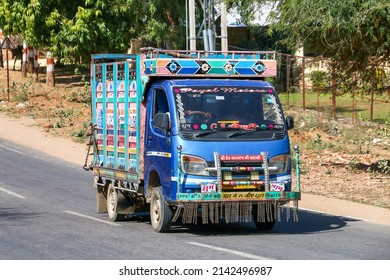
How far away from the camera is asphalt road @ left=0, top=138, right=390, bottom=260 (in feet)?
40.8

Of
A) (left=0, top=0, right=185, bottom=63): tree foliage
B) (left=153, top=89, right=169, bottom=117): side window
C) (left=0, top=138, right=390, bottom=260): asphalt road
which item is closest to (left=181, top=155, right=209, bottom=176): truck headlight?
(left=0, top=138, right=390, bottom=260): asphalt road

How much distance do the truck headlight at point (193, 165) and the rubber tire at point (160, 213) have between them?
29.0 inches

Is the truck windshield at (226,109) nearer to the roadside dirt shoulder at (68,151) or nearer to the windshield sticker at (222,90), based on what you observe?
the windshield sticker at (222,90)

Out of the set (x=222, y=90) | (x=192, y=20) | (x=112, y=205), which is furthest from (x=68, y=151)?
(x=222, y=90)

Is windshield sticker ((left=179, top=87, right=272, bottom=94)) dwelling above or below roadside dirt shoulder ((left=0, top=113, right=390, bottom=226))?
above

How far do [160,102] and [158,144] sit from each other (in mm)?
699

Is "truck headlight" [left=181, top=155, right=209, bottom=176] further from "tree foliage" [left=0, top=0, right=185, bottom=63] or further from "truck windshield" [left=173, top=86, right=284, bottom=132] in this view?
"tree foliage" [left=0, top=0, right=185, bottom=63]

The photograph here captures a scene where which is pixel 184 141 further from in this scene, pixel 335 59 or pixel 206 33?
pixel 206 33

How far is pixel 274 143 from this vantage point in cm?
1445

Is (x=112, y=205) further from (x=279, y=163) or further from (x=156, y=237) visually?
(x=279, y=163)

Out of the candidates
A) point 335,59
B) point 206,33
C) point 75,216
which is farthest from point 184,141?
point 206,33

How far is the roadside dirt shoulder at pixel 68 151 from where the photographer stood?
60.0 feet

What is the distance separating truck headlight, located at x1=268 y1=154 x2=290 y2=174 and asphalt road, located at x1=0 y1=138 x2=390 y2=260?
97 cm

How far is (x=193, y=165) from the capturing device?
14062mm
